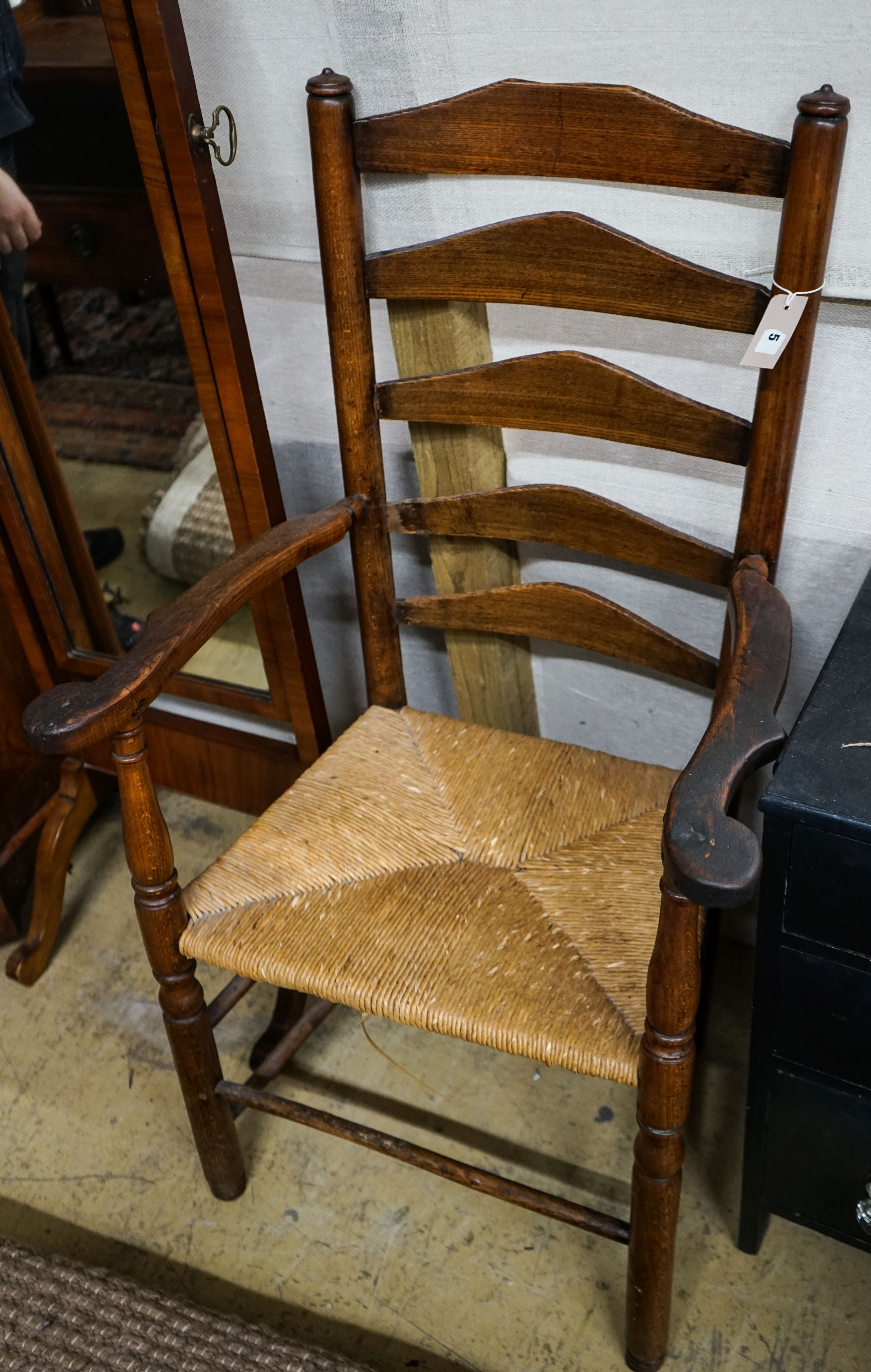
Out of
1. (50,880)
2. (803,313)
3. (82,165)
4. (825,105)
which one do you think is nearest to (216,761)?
(50,880)

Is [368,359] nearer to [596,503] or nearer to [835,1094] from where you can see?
[596,503]

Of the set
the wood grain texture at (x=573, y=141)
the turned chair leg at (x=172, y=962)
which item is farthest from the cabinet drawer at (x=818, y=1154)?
the wood grain texture at (x=573, y=141)

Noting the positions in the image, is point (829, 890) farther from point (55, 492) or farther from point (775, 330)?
point (55, 492)

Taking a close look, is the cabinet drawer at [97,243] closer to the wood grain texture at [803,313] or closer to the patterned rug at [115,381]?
the patterned rug at [115,381]

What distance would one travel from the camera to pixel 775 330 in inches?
37.6

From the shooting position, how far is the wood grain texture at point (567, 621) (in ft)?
3.87

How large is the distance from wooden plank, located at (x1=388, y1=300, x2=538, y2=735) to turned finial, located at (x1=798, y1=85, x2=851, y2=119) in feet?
1.35

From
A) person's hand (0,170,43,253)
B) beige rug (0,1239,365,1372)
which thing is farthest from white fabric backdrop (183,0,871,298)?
beige rug (0,1239,365,1372)

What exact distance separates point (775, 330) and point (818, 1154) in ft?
2.47

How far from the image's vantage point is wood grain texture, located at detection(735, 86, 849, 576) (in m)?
0.88

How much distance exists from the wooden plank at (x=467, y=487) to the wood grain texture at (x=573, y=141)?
0.17 metres

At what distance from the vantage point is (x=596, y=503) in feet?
3.76

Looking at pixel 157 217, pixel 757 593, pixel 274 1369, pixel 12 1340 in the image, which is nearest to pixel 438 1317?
pixel 274 1369

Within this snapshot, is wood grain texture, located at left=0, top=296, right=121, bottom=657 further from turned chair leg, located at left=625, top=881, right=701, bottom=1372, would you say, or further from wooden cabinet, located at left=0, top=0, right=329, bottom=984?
turned chair leg, located at left=625, top=881, right=701, bottom=1372
